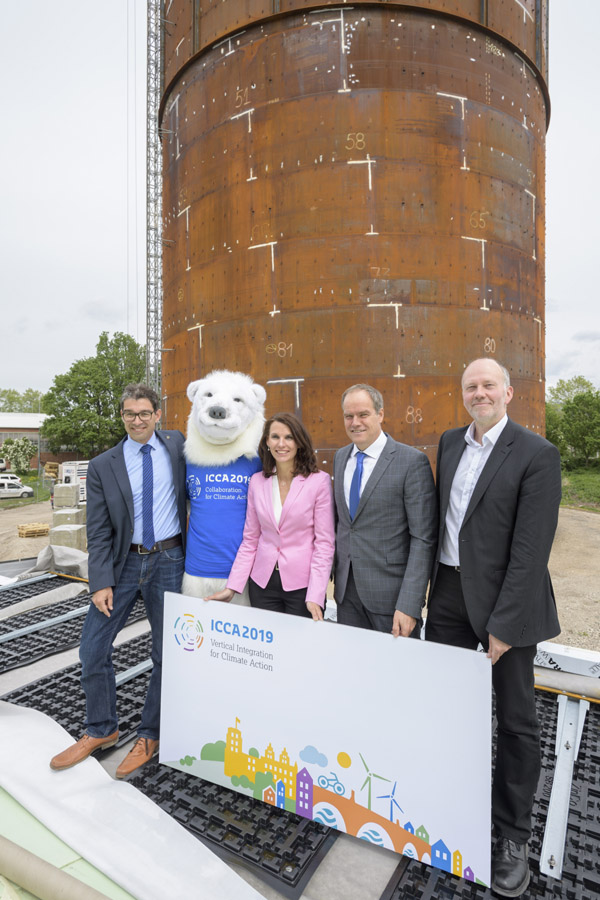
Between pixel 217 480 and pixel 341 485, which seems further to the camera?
pixel 217 480

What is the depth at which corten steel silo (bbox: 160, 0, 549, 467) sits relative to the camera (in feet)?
27.9

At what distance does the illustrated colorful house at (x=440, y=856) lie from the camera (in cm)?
238

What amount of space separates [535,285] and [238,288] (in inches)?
224

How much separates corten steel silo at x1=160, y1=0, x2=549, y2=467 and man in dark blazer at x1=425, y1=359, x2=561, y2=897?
6.05 m

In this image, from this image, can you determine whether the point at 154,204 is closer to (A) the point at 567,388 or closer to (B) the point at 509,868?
(B) the point at 509,868

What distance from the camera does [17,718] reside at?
11.1ft

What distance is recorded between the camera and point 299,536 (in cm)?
310

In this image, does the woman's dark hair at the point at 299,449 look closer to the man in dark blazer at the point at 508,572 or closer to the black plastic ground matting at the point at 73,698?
the man in dark blazer at the point at 508,572

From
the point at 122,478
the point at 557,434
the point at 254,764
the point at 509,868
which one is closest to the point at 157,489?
the point at 122,478

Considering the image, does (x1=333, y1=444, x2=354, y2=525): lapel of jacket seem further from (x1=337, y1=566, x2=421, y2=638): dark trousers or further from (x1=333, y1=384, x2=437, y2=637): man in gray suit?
(x1=337, y1=566, x2=421, y2=638): dark trousers

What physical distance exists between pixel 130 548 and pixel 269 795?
5.44 ft

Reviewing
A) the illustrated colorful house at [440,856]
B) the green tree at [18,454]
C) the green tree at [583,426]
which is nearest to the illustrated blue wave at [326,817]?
the illustrated colorful house at [440,856]

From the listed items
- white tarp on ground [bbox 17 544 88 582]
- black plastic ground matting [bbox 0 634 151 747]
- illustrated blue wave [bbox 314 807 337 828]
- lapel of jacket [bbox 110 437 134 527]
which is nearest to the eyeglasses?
lapel of jacket [bbox 110 437 134 527]

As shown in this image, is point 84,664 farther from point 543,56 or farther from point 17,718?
point 543,56
